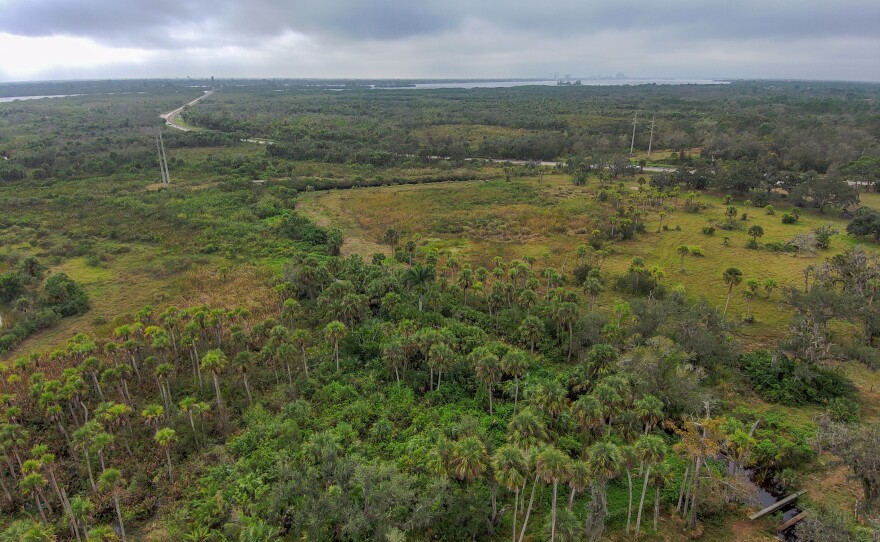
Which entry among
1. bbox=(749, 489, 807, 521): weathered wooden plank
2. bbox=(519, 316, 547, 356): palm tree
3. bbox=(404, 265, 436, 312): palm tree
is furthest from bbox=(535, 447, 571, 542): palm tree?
bbox=(404, 265, 436, 312): palm tree

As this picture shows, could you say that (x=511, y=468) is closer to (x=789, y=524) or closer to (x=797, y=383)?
(x=789, y=524)

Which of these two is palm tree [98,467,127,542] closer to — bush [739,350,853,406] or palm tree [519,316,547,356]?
palm tree [519,316,547,356]

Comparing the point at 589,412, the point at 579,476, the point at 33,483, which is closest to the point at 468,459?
the point at 579,476

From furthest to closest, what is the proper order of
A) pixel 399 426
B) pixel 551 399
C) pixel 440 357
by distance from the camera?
pixel 440 357 → pixel 399 426 → pixel 551 399

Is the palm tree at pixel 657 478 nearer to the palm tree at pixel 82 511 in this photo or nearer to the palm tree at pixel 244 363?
the palm tree at pixel 244 363

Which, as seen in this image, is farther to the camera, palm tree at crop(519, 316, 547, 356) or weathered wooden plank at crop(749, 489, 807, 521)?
palm tree at crop(519, 316, 547, 356)

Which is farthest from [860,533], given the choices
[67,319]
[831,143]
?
[831,143]

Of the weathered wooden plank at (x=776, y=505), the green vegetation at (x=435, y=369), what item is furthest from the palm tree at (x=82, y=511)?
the weathered wooden plank at (x=776, y=505)
